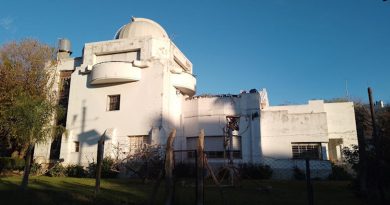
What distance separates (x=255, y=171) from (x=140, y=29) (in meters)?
14.8

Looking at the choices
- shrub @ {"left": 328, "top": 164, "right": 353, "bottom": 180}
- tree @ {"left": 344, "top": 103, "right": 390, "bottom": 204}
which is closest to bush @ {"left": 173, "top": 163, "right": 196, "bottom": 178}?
shrub @ {"left": 328, "top": 164, "right": 353, "bottom": 180}

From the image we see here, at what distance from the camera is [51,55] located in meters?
30.4

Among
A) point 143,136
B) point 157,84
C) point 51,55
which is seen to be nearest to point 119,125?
point 143,136

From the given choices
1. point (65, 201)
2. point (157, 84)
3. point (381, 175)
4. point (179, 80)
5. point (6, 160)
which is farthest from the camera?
point (179, 80)

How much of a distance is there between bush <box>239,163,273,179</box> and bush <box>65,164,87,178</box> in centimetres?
1100

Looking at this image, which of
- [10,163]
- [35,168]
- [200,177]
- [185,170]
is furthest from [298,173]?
[10,163]

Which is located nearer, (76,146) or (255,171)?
(255,171)

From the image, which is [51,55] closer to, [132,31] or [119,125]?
[132,31]

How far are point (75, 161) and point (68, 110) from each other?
4254mm

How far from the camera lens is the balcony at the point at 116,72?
2527cm

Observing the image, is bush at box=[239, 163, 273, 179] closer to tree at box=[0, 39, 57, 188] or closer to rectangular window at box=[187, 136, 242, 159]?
rectangular window at box=[187, 136, 242, 159]

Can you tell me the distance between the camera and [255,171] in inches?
929

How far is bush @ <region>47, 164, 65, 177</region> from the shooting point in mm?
24000

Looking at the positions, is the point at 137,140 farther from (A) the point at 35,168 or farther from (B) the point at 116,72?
(A) the point at 35,168
